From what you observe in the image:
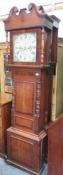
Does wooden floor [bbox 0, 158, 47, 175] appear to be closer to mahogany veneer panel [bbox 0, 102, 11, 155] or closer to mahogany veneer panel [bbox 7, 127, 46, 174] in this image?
mahogany veneer panel [bbox 7, 127, 46, 174]

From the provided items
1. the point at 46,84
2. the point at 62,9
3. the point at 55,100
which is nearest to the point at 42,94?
the point at 46,84

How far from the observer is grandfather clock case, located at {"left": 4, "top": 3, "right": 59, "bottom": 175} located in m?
2.05

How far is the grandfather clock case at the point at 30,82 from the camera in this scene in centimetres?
205

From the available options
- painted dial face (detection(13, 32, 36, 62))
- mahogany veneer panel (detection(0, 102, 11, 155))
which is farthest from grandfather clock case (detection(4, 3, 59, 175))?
mahogany veneer panel (detection(0, 102, 11, 155))

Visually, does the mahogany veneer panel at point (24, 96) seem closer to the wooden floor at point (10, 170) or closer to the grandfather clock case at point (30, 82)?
the grandfather clock case at point (30, 82)

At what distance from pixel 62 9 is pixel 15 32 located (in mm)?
861

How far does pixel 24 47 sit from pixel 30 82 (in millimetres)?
428

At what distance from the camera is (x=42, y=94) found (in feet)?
7.32

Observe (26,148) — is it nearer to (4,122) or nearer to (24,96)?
(4,122)

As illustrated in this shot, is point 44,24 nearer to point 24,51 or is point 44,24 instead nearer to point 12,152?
point 24,51

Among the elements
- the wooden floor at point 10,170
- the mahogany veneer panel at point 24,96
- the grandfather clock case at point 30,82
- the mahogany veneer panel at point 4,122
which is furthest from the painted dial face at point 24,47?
the wooden floor at point 10,170

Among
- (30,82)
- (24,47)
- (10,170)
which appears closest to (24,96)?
(30,82)

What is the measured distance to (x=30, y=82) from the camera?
7.19 feet

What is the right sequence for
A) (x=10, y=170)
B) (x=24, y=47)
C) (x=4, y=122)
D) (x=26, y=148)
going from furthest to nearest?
(x=4, y=122) → (x=10, y=170) → (x=26, y=148) → (x=24, y=47)
